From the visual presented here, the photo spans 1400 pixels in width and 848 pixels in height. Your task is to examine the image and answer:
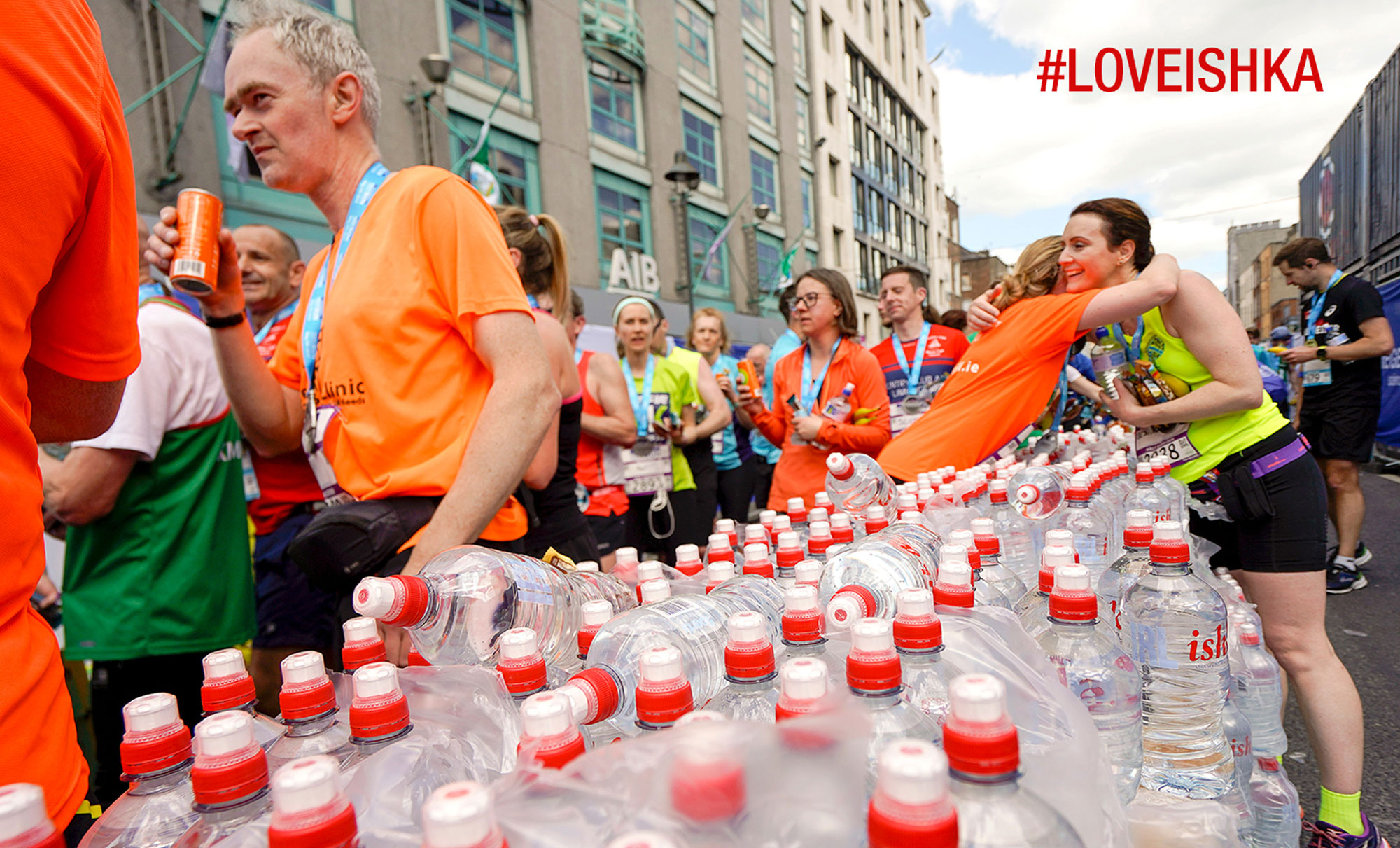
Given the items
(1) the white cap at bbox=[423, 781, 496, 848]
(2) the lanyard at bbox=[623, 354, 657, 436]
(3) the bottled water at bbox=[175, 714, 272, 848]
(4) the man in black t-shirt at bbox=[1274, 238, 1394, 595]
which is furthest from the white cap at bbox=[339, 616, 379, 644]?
(4) the man in black t-shirt at bbox=[1274, 238, 1394, 595]

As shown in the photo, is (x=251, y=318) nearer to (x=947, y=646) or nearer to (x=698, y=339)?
(x=947, y=646)

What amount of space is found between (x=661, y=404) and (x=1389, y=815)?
3.82 meters

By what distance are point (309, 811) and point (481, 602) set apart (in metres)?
0.79

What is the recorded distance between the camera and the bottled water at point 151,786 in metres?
0.87

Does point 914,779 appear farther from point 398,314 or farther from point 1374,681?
point 1374,681

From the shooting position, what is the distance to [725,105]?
1930 cm

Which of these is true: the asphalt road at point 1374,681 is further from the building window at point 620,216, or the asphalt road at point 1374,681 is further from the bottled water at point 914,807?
the building window at point 620,216

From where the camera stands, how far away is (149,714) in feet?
2.97

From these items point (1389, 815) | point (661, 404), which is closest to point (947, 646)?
point (1389, 815)

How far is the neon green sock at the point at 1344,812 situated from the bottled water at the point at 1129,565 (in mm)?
1113

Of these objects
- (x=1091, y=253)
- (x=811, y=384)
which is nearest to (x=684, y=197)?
(x=811, y=384)

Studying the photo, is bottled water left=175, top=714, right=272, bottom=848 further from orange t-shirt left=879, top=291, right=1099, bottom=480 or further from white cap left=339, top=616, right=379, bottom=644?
orange t-shirt left=879, top=291, right=1099, bottom=480

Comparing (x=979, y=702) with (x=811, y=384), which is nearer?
(x=979, y=702)

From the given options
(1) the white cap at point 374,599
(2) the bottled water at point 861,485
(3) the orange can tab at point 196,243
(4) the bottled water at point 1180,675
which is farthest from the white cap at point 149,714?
(2) the bottled water at point 861,485
